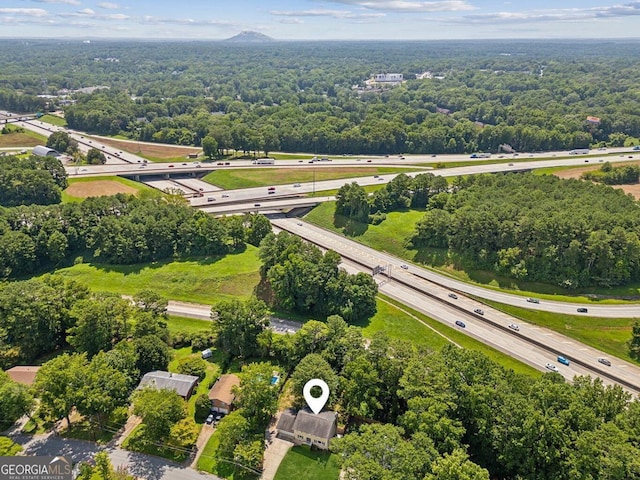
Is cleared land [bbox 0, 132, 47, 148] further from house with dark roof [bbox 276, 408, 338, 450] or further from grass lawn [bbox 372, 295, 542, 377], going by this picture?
house with dark roof [bbox 276, 408, 338, 450]

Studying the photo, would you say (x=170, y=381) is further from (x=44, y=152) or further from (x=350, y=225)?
(x=44, y=152)

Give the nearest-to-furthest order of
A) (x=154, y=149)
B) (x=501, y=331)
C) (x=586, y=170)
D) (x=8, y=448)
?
(x=8, y=448)
(x=501, y=331)
(x=586, y=170)
(x=154, y=149)

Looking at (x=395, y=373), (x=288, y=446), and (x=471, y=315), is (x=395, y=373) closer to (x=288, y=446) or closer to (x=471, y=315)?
(x=288, y=446)

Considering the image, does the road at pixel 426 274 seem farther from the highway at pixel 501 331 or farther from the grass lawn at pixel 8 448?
the grass lawn at pixel 8 448

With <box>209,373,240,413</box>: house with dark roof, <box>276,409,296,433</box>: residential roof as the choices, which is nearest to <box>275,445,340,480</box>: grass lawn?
<box>276,409,296,433</box>: residential roof

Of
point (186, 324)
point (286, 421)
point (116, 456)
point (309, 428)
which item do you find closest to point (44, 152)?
point (186, 324)

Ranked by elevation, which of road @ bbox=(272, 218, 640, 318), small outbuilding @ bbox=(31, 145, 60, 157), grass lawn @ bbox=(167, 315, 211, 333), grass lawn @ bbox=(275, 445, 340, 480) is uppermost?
small outbuilding @ bbox=(31, 145, 60, 157)
